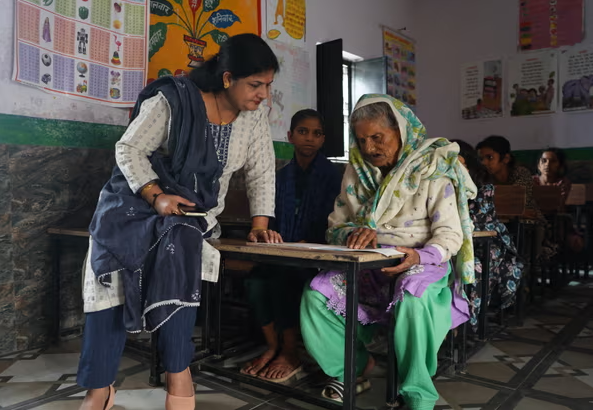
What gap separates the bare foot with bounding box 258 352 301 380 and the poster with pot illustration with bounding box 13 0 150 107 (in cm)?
174

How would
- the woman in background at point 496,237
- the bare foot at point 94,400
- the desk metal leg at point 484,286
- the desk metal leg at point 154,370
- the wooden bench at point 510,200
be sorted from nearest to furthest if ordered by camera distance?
the bare foot at point 94,400 → the desk metal leg at point 154,370 → the desk metal leg at point 484,286 → the woman in background at point 496,237 → the wooden bench at point 510,200

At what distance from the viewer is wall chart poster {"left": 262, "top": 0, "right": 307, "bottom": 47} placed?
412cm

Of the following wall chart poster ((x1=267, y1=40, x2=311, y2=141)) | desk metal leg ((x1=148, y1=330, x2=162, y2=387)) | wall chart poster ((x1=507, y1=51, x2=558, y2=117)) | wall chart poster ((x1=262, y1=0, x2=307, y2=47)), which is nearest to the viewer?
desk metal leg ((x1=148, y1=330, x2=162, y2=387))

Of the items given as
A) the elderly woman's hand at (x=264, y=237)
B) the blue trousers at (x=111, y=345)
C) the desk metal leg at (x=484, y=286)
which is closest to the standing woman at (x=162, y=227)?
the blue trousers at (x=111, y=345)

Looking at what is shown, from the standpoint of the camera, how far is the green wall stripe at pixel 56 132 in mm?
2514

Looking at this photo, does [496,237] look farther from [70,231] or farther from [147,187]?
[70,231]

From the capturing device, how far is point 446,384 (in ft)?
7.04

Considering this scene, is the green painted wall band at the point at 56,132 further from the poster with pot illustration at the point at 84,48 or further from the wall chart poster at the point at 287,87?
the wall chart poster at the point at 287,87

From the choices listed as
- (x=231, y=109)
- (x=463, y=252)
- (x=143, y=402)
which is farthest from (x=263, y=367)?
(x=231, y=109)

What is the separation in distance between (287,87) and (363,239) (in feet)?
9.37

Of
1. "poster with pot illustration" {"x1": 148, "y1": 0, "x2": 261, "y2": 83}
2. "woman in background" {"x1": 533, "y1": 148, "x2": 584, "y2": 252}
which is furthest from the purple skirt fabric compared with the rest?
"woman in background" {"x1": 533, "y1": 148, "x2": 584, "y2": 252}

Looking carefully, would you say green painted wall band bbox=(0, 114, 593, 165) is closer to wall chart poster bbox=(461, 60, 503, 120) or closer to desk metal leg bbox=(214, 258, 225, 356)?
desk metal leg bbox=(214, 258, 225, 356)

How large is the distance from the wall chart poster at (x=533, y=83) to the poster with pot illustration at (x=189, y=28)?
3.42 m

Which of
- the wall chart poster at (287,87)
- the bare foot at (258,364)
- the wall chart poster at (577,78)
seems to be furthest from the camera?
the wall chart poster at (577,78)
